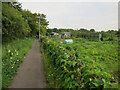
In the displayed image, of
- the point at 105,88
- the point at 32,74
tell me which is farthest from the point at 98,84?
the point at 32,74

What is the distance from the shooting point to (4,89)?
117 inches

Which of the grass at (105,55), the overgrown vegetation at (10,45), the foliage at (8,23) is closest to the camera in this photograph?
the overgrown vegetation at (10,45)

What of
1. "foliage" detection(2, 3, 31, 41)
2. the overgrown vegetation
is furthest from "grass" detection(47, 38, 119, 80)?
"foliage" detection(2, 3, 31, 41)

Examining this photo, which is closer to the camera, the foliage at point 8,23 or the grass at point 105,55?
the grass at point 105,55

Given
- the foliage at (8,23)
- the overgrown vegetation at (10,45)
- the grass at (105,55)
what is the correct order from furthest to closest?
the foliage at (8,23) < the grass at (105,55) < the overgrown vegetation at (10,45)

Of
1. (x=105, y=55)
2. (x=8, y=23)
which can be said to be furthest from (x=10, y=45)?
(x=105, y=55)

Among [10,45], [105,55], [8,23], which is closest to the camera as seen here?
[105,55]

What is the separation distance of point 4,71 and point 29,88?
1.53 m

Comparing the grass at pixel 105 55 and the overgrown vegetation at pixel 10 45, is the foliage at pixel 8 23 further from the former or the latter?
the grass at pixel 105 55

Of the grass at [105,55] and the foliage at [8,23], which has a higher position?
the foliage at [8,23]

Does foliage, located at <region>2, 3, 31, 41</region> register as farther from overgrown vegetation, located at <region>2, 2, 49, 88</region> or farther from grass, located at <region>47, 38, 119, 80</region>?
grass, located at <region>47, 38, 119, 80</region>

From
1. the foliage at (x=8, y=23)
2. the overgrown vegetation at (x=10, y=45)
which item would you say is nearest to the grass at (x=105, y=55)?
the overgrown vegetation at (x=10, y=45)

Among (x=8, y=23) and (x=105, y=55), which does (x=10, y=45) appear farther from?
(x=105, y=55)

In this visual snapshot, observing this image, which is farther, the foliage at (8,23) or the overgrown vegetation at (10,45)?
the foliage at (8,23)
